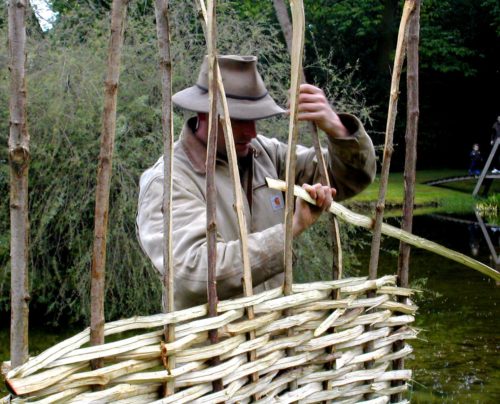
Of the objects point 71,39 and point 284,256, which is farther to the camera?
point 71,39

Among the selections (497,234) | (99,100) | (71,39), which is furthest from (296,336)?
(497,234)

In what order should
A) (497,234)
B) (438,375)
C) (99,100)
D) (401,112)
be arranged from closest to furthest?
1. (438,375)
2. (99,100)
3. (497,234)
4. (401,112)

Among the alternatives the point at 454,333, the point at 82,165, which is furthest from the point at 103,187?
the point at 454,333

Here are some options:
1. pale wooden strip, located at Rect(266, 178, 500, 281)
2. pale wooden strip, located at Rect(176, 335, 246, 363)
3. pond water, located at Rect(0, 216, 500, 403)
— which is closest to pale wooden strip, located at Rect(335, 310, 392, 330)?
pale wooden strip, located at Rect(266, 178, 500, 281)

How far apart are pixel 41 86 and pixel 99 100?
58 cm

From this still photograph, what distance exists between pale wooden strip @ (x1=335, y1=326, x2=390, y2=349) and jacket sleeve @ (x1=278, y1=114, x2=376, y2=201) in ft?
1.94

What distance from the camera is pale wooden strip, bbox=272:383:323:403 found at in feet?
8.11

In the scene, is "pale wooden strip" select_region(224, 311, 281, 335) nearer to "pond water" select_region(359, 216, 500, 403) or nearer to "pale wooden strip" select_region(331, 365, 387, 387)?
"pale wooden strip" select_region(331, 365, 387, 387)

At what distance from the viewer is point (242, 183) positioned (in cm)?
297

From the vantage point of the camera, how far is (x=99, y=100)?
313 inches

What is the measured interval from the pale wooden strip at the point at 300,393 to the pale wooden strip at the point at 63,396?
70 cm

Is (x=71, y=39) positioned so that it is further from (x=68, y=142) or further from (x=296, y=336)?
(x=296, y=336)

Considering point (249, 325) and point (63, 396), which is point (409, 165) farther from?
point (63, 396)

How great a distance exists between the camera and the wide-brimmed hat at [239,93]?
2.83 m
